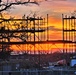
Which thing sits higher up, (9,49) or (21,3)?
(21,3)

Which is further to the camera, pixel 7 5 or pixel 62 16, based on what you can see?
pixel 62 16

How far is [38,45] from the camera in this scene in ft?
105

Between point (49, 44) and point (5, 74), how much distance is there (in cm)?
1609

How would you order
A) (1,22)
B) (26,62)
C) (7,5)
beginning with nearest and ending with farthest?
(7,5), (1,22), (26,62)

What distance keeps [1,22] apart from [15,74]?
103 inches

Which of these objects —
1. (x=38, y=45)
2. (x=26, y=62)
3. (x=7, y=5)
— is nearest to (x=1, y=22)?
(x=7, y=5)

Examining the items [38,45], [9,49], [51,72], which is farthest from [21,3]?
[38,45]

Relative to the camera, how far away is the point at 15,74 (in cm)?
1752

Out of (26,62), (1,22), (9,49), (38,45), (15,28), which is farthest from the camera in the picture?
(26,62)

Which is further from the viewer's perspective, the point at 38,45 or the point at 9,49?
the point at 38,45

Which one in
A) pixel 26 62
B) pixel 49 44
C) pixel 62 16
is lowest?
pixel 26 62

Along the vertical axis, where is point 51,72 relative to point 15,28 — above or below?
below

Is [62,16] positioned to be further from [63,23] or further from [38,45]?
[38,45]

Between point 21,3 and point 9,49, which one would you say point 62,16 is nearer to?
point 9,49
